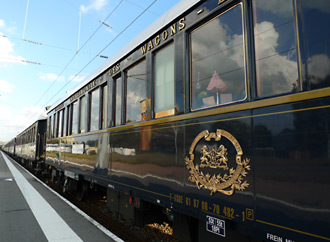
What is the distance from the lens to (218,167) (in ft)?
7.82

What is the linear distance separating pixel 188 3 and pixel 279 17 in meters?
1.21

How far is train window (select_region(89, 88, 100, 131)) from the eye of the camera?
213 inches

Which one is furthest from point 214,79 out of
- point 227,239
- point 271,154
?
point 227,239

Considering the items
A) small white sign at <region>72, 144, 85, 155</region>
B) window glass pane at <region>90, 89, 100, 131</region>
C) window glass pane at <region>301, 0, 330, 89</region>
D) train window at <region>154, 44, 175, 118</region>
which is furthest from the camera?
small white sign at <region>72, 144, 85, 155</region>

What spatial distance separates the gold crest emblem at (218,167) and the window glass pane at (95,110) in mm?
3119

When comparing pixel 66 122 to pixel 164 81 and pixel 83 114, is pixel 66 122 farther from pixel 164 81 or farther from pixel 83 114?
pixel 164 81

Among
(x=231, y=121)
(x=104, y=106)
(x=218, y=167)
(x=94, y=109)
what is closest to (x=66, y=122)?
(x=94, y=109)

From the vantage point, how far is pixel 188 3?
2973mm

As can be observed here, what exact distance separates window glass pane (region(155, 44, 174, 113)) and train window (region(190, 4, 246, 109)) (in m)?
0.41

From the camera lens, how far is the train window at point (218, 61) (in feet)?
7.81

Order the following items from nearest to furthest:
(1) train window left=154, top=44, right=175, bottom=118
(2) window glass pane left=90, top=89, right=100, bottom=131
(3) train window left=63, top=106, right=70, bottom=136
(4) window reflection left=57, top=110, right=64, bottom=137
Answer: (1) train window left=154, top=44, right=175, bottom=118, (2) window glass pane left=90, top=89, right=100, bottom=131, (3) train window left=63, top=106, right=70, bottom=136, (4) window reflection left=57, top=110, right=64, bottom=137

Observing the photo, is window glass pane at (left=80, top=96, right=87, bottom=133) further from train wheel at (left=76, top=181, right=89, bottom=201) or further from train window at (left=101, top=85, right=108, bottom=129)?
train wheel at (left=76, top=181, right=89, bottom=201)

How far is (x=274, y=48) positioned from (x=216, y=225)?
1.63m

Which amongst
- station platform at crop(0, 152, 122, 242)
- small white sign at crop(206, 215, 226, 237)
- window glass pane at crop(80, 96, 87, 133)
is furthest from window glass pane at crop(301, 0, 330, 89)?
window glass pane at crop(80, 96, 87, 133)
